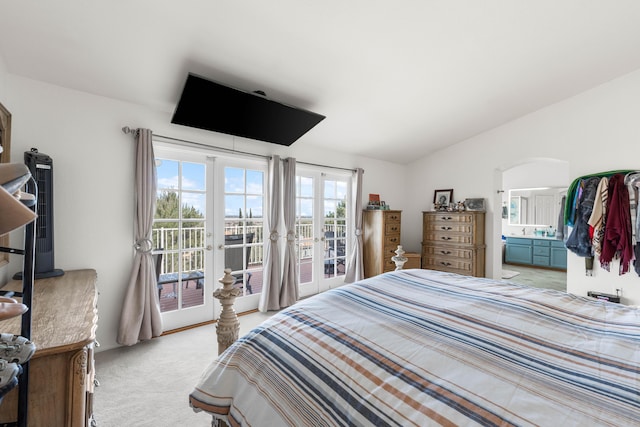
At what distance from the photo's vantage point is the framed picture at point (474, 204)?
4.31 metres

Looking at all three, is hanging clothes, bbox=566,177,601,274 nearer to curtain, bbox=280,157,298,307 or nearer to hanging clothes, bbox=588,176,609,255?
Result: hanging clothes, bbox=588,176,609,255

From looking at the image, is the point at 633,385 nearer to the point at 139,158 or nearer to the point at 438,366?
the point at 438,366

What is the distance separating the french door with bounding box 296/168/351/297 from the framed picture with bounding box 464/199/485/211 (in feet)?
6.17

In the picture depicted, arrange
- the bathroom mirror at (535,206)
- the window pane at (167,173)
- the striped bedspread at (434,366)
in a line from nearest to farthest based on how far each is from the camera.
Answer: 1. the striped bedspread at (434,366)
2. the window pane at (167,173)
3. the bathroom mirror at (535,206)

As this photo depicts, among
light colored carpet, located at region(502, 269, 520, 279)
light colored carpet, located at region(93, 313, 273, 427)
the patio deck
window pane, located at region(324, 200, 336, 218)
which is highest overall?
window pane, located at region(324, 200, 336, 218)

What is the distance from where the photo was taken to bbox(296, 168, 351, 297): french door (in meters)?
3.91

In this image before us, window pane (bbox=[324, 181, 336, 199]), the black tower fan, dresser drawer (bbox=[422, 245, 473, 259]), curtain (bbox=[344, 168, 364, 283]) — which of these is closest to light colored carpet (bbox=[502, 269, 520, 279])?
dresser drawer (bbox=[422, 245, 473, 259])

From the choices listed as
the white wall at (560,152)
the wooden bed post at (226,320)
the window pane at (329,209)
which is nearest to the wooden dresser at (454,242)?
the white wall at (560,152)

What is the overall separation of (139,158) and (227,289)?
5.78 feet

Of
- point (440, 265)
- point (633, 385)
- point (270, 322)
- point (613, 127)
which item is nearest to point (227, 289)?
point (270, 322)

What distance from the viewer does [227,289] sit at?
5.00 ft

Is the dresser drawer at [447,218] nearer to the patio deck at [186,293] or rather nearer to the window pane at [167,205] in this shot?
the patio deck at [186,293]

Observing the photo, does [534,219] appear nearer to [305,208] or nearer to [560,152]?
[560,152]

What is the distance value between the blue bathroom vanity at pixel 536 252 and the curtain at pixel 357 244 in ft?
14.9
